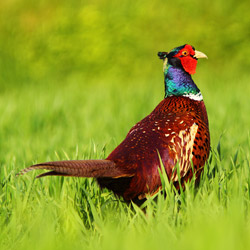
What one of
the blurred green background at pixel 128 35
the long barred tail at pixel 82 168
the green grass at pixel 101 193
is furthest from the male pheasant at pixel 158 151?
the blurred green background at pixel 128 35

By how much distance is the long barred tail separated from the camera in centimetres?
279

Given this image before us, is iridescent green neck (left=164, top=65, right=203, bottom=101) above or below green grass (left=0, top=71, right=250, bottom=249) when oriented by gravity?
above

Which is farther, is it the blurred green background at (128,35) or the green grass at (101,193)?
the blurred green background at (128,35)

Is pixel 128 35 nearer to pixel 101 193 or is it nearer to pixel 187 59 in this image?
pixel 187 59

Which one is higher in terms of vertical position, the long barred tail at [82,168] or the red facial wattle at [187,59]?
the red facial wattle at [187,59]

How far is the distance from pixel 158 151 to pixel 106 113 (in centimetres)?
280

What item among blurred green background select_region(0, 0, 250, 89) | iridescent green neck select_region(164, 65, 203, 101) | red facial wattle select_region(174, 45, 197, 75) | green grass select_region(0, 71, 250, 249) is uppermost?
blurred green background select_region(0, 0, 250, 89)

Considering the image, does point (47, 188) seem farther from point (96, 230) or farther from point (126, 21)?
point (126, 21)

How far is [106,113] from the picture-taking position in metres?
5.96

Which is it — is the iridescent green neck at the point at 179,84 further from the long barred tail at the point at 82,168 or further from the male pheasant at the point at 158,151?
the long barred tail at the point at 82,168

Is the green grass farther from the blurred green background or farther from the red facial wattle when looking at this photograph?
the blurred green background

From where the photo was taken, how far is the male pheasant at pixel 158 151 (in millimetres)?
3016

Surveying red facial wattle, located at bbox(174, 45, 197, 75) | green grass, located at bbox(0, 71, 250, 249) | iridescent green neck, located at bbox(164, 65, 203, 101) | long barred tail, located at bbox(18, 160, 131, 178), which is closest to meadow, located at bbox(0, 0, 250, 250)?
green grass, located at bbox(0, 71, 250, 249)

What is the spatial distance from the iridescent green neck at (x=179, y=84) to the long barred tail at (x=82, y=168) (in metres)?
0.84
